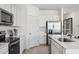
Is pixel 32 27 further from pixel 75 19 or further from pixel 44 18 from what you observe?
pixel 75 19

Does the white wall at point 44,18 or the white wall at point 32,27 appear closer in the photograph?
the white wall at point 32,27

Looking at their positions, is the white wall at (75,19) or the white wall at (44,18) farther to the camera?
the white wall at (44,18)

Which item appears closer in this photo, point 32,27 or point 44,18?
point 32,27

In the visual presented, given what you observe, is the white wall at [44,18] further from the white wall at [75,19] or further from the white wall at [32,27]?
the white wall at [75,19]

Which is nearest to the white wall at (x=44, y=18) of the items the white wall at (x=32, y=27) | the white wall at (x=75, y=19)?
the white wall at (x=32, y=27)

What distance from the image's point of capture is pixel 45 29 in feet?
23.5

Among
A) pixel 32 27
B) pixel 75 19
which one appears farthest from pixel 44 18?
pixel 75 19

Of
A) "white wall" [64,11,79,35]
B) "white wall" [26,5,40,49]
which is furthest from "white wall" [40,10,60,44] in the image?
"white wall" [64,11,79,35]

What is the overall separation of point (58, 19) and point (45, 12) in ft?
3.10

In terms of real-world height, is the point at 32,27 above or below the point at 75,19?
below

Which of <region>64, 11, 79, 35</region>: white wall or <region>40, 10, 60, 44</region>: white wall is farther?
<region>40, 10, 60, 44</region>: white wall

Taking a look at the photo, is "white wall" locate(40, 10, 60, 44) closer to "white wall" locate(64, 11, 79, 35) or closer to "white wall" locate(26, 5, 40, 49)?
"white wall" locate(26, 5, 40, 49)
